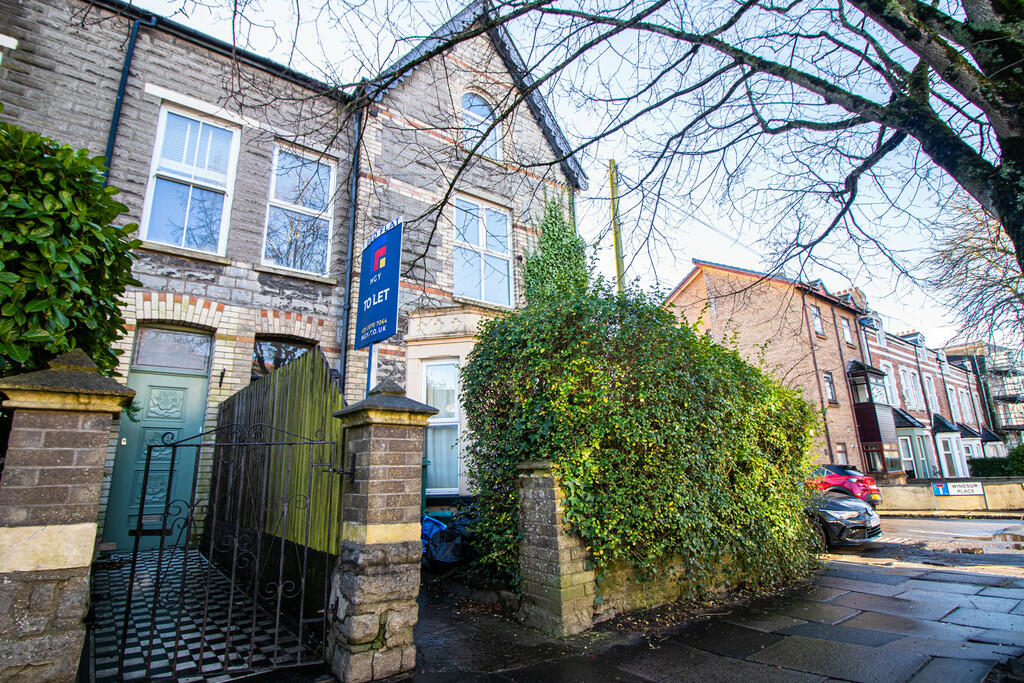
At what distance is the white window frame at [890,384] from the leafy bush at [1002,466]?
15.1 ft

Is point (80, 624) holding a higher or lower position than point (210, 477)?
lower

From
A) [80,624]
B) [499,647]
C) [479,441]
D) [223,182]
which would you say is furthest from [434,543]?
[223,182]

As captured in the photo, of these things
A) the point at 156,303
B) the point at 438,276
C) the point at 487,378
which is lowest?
the point at 487,378

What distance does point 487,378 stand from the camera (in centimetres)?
555

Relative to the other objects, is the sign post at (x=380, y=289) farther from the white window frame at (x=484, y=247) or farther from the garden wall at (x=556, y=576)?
the white window frame at (x=484, y=247)


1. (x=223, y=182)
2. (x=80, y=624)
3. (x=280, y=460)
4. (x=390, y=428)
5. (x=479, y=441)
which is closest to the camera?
(x=80, y=624)

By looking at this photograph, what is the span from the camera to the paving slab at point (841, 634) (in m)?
4.22

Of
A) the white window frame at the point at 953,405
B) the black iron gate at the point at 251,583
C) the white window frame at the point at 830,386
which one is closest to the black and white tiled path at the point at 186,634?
the black iron gate at the point at 251,583

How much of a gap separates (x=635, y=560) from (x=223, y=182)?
8416 millimetres

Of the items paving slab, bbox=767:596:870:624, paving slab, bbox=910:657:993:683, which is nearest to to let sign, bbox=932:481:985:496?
paving slab, bbox=767:596:870:624

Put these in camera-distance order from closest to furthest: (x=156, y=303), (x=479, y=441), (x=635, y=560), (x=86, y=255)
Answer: (x=86, y=255)
(x=635, y=560)
(x=479, y=441)
(x=156, y=303)

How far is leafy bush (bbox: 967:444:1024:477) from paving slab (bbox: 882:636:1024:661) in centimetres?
2335

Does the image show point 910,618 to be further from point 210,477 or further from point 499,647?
point 210,477

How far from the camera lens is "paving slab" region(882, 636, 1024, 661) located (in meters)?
3.81
